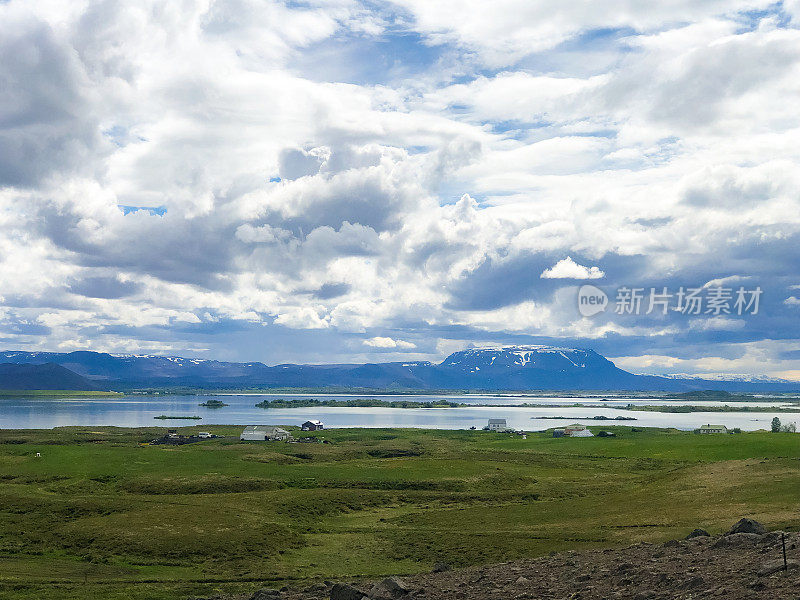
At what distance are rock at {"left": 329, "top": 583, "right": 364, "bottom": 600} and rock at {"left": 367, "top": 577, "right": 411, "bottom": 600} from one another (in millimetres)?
532

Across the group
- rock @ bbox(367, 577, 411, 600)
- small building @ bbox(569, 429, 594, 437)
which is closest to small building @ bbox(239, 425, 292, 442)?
small building @ bbox(569, 429, 594, 437)

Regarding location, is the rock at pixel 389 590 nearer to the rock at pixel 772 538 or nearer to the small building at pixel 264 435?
the rock at pixel 772 538

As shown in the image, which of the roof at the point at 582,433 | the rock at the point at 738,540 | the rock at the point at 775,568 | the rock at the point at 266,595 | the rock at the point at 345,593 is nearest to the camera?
the rock at the point at 775,568

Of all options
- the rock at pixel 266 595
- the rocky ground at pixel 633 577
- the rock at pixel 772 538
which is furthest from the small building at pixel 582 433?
the rock at pixel 266 595

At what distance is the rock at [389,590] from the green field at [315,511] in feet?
39.7

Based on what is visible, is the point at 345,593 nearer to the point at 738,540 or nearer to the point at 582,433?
the point at 738,540

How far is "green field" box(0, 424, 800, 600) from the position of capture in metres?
45.7

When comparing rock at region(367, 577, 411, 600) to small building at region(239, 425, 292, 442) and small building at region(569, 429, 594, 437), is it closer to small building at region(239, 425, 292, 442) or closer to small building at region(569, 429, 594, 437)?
small building at region(239, 425, 292, 442)

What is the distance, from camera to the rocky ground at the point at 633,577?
2383 centimetres

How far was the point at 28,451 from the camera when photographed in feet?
362

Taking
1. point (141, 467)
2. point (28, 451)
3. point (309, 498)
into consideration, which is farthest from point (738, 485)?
point (28, 451)

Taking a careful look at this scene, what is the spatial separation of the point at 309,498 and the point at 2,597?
3537 centimetres

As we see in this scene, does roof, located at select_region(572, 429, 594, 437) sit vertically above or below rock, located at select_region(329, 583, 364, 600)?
below

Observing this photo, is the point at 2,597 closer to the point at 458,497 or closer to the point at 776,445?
the point at 458,497
